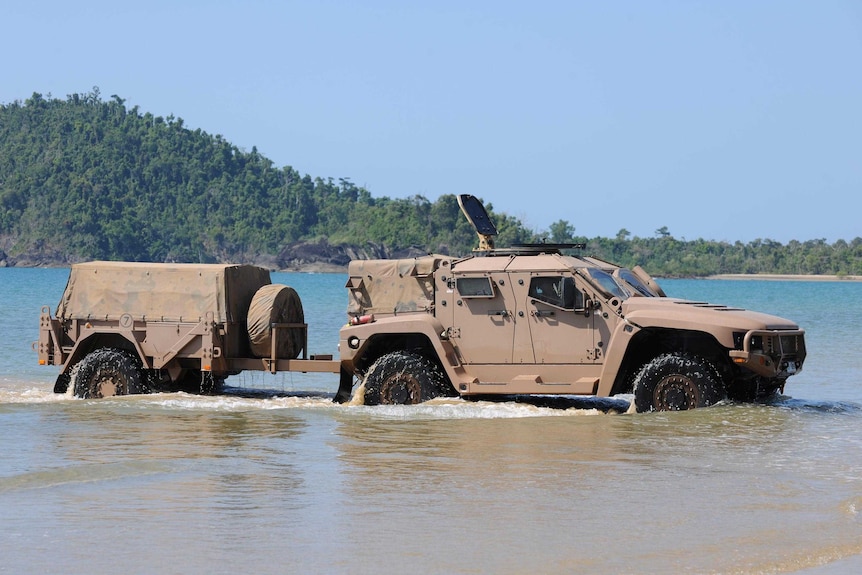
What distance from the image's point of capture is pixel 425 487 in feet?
31.8

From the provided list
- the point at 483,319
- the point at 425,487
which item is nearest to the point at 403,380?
the point at 483,319

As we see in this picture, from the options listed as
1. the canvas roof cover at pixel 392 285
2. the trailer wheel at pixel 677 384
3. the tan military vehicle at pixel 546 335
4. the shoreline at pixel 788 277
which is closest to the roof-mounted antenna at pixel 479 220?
the tan military vehicle at pixel 546 335

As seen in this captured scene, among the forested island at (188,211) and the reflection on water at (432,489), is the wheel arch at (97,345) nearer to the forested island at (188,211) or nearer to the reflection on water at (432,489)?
the reflection on water at (432,489)

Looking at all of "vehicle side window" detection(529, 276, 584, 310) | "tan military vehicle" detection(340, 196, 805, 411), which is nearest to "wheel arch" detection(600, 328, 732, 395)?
"tan military vehicle" detection(340, 196, 805, 411)

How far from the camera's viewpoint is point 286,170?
6545 inches

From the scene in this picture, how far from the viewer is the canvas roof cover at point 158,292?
1508cm

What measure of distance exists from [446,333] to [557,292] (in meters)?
1.22

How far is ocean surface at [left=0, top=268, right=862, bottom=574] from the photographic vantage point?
7660 millimetres

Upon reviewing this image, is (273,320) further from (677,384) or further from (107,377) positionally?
(677,384)

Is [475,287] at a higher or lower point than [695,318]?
higher

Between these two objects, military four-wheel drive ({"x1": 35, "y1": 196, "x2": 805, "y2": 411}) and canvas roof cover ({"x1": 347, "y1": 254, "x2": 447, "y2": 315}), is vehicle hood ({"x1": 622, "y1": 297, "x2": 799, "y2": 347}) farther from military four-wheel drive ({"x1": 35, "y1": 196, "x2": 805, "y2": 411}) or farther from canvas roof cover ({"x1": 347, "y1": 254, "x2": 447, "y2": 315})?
canvas roof cover ({"x1": 347, "y1": 254, "x2": 447, "y2": 315})

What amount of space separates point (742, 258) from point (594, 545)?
138 meters

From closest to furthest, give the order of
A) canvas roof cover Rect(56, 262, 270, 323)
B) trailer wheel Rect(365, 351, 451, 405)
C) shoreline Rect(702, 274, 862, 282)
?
trailer wheel Rect(365, 351, 451, 405), canvas roof cover Rect(56, 262, 270, 323), shoreline Rect(702, 274, 862, 282)

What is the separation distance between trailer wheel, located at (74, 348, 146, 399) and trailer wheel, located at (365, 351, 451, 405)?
109 inches
